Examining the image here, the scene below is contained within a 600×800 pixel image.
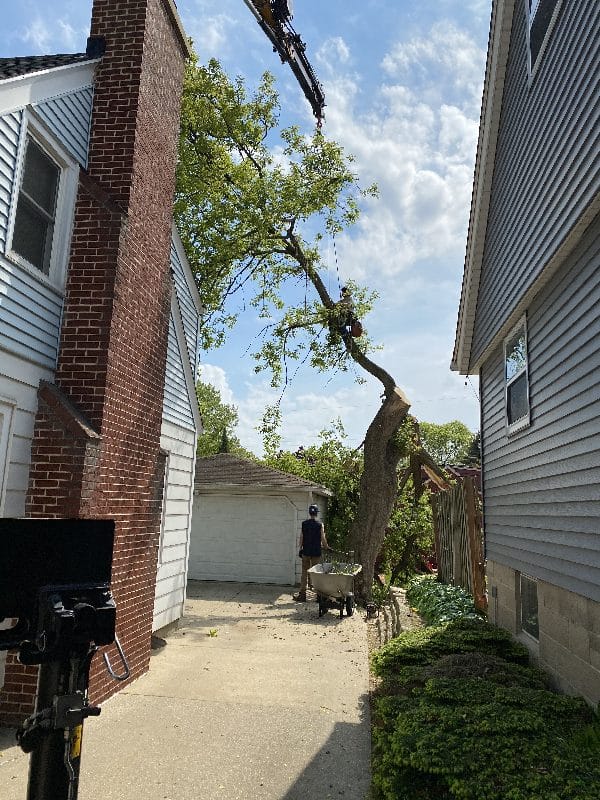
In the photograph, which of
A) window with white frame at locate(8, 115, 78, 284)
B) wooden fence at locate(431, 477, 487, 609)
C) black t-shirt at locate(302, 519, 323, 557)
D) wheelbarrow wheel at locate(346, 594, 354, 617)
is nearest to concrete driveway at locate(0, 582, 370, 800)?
wheelbarrow wheel at locate(346, 594, 354, 617)

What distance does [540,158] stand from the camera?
278 inches

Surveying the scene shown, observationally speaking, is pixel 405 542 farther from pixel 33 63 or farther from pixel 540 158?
pixel 33 63

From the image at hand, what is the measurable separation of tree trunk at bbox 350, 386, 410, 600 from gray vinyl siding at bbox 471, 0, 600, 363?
553 cm

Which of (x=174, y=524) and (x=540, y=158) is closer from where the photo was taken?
(x=540, y=158)

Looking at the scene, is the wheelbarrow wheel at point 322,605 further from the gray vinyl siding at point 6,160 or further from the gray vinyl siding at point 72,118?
the gray vinyl siding at point 6,160

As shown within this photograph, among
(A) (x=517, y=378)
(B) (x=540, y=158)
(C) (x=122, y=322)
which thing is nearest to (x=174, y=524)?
(C) (x=122, y=322)

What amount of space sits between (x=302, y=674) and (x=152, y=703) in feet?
7.27

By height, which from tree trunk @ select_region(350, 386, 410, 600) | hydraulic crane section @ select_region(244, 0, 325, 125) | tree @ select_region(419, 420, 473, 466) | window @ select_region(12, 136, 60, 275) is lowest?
tree trunk @ select_region(350, 386, 410, 600)

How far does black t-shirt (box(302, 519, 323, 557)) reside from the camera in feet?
45.8

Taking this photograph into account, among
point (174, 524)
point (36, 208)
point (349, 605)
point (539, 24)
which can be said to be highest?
point (539, 24)

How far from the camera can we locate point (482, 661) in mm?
6504

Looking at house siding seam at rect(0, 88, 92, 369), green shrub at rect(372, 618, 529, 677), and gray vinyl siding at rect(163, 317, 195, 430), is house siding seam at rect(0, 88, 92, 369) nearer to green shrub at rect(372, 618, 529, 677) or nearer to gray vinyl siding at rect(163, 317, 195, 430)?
gray vinyl siding at rect(163, 317, 195, 430)

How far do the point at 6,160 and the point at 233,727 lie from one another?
18.4 feet

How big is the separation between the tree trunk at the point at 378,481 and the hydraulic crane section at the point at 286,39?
41.1 ft
